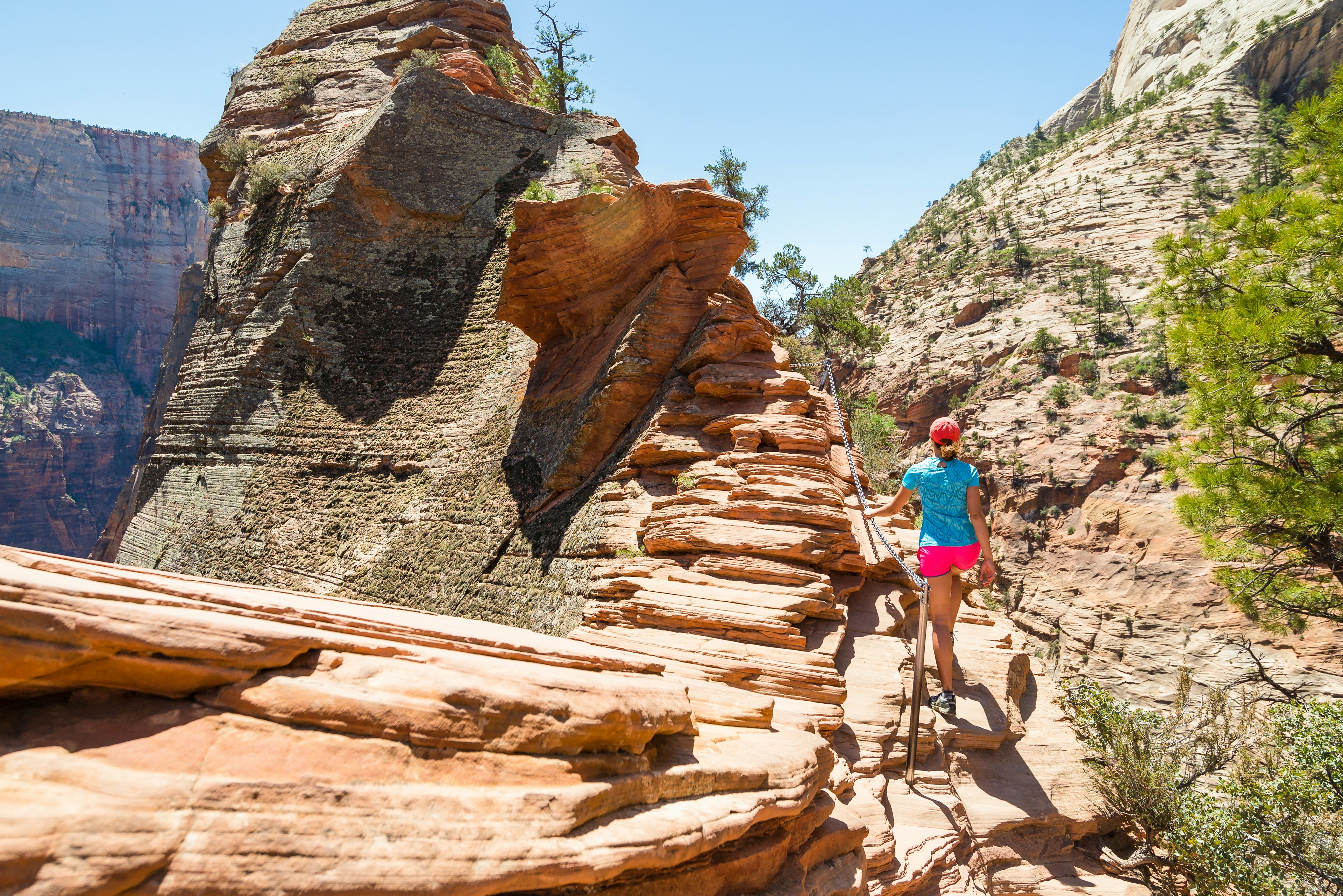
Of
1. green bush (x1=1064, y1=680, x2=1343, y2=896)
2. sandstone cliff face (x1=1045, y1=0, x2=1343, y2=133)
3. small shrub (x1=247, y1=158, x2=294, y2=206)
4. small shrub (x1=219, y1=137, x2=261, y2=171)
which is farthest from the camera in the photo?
sandstone cliff face (x1=1045, y1=0, x2=1343, y2=133)

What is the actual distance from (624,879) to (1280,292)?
10764mm

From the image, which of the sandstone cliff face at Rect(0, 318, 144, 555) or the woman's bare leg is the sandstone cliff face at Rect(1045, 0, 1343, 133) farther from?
the sandstone cliff face at Rect(0, 318, 144, 555)

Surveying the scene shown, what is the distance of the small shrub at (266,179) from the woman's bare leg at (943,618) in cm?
1753

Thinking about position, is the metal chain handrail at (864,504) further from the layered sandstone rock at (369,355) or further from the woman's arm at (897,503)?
the layered sandstone rock at (369,355)

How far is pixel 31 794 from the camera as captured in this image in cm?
163

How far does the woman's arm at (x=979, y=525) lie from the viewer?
475 cm

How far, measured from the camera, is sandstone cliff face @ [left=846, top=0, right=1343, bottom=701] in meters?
27.7

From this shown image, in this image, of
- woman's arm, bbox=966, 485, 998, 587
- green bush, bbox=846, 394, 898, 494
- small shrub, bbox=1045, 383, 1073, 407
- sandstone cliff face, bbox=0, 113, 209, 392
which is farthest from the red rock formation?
sandstone cliff face, bbox=0, 113, 209, 392

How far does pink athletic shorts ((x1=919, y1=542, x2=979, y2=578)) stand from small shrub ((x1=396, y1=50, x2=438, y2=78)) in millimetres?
17211

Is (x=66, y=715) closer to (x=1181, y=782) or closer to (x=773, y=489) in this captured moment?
(x=773, y=489)

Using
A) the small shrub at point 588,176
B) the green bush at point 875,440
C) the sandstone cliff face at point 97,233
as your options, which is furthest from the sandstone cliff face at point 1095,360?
the sandstone cliff face at point 97,233

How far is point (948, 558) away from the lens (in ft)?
16.2

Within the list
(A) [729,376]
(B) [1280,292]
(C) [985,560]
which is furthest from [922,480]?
(B) [1280,292]

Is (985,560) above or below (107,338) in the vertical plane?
below
